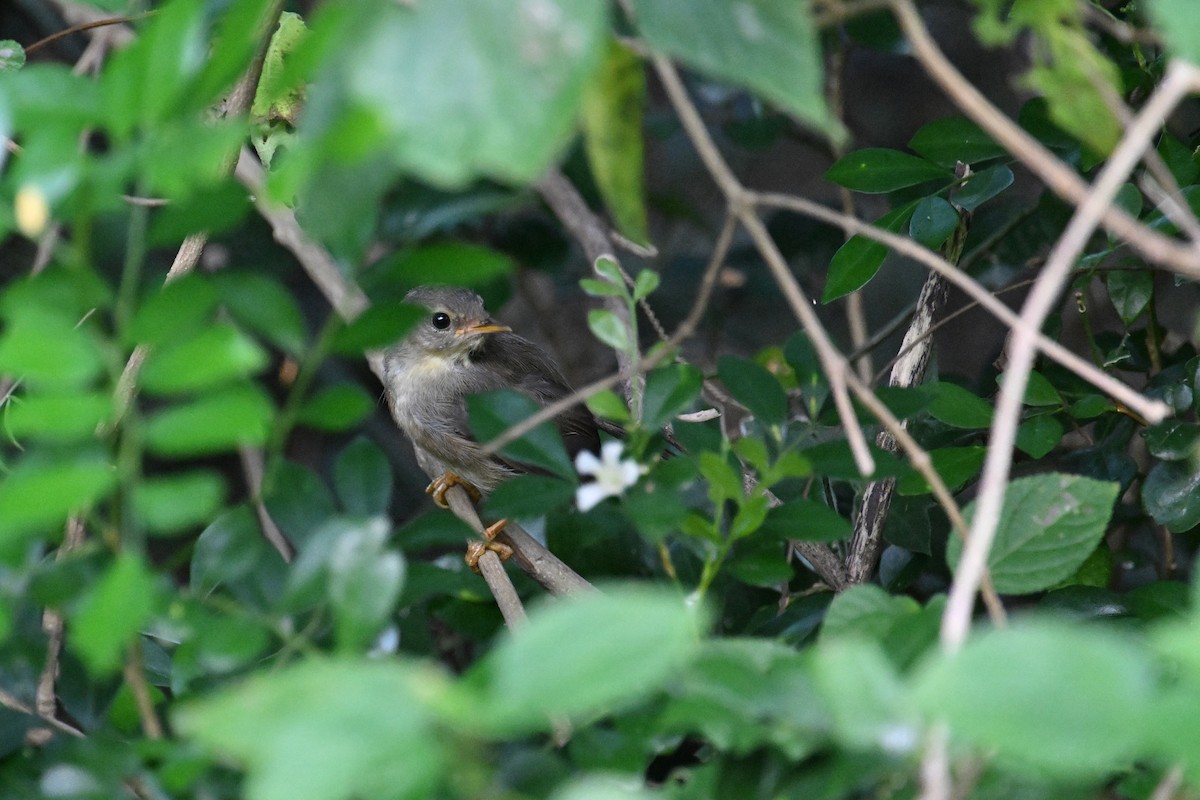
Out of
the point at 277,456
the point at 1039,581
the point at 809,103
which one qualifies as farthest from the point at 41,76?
the point at 1039,581

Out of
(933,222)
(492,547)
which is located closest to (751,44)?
(933,222)

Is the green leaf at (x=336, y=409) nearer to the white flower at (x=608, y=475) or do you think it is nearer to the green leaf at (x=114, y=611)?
the green leaf at (x=114, y=611)

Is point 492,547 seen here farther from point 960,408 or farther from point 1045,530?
point 1045,530

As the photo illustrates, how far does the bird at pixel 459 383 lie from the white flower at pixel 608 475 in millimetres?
1918

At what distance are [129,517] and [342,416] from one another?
17 centimetres

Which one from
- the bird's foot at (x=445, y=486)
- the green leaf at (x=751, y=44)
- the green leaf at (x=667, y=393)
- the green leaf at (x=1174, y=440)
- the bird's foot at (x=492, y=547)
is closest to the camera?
the green leaf at (x=751, y=44)

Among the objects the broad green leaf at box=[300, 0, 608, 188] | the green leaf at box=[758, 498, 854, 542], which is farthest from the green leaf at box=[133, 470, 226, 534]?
the green leaf at box=[758, 498, 854, 542]

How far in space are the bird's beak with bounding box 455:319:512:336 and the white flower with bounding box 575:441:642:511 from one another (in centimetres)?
218

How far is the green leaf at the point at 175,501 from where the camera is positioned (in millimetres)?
810

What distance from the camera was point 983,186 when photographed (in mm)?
1975

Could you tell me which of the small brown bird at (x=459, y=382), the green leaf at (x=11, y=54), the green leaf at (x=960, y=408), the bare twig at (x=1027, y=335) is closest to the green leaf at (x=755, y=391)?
the green leaf at (x=960, y=408)

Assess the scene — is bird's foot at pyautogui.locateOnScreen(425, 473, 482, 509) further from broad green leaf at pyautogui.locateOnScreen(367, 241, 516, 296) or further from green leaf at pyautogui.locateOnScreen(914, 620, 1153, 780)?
green leaf at pyautogui.locateOnScreen(914, 620, 1153, 780)

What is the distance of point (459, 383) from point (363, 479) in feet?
7.83

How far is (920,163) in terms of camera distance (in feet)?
6.41
